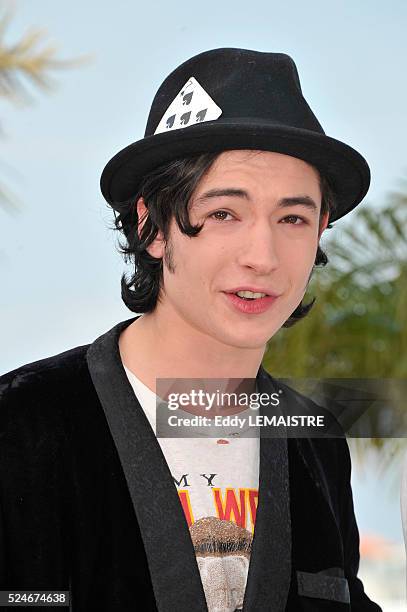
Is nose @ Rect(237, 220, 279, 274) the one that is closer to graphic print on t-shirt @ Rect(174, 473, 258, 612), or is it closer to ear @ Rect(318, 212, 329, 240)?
ear @ Rect(318, 212, 329, 240)

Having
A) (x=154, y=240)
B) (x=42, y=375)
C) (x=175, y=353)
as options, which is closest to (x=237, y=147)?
(x=154, y=240)

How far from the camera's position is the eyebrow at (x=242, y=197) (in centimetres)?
162

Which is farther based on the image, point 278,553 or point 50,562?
point 278,553

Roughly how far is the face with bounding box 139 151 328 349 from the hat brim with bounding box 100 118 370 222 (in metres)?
0.03

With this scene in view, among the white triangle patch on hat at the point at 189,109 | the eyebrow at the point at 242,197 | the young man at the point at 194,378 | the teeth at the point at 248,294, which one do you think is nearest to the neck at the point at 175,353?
the young man at the point at 194,378

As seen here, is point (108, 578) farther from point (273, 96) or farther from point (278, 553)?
point (273, 96)

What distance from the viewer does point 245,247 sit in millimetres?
1623

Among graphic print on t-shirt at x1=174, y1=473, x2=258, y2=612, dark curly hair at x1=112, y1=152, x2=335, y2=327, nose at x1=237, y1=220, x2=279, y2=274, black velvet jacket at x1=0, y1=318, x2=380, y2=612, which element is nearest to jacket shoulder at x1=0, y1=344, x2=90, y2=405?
black velvet jacket at x1=0, y1=318, x2=380, y2=612

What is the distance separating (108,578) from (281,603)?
348mm

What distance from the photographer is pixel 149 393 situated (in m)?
1.72

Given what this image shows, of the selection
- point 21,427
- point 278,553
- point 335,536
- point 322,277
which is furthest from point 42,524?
point 322,277

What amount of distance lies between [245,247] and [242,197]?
9cm

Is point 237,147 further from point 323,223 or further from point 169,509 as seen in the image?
point 169,509

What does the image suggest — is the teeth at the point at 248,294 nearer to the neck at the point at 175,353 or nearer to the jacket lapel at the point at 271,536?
the neck at the point at 175,353
